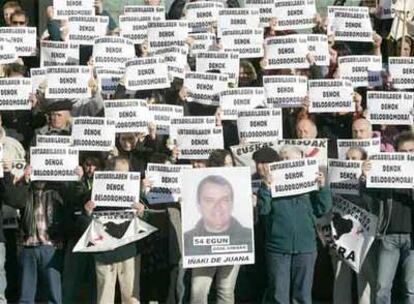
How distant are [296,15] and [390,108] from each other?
1.49 m

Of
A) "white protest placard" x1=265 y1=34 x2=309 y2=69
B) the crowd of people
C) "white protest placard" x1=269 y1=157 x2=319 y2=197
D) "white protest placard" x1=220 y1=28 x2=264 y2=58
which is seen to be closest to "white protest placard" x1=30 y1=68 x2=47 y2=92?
the crowd of people

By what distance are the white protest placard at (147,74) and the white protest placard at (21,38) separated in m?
1.22

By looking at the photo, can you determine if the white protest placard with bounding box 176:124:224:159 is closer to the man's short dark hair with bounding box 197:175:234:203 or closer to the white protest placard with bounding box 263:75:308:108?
the man's short dark hair with bounding box 197:175:234:203

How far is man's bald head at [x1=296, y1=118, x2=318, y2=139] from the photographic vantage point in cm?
1103

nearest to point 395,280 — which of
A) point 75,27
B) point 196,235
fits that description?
point 196,235

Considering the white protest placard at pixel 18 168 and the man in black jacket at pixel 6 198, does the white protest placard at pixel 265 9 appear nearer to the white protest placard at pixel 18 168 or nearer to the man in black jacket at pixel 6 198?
the white protest placard at pixel 18 168

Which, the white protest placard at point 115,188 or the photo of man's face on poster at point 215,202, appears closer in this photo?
the photo of man's face on poster at point 215,202

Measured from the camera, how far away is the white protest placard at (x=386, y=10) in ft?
40.8

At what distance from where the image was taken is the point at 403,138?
1073cm

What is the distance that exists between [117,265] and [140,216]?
0.48m

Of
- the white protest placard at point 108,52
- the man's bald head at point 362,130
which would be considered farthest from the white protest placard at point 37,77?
the man's bald head at point 362,130

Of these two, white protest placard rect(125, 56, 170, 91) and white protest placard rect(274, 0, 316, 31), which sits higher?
white protest placard rect(274, 0, 316, 31)

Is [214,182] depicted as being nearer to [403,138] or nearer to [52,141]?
[52,141]

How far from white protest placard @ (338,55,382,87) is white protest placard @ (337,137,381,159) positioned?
3.09ft
